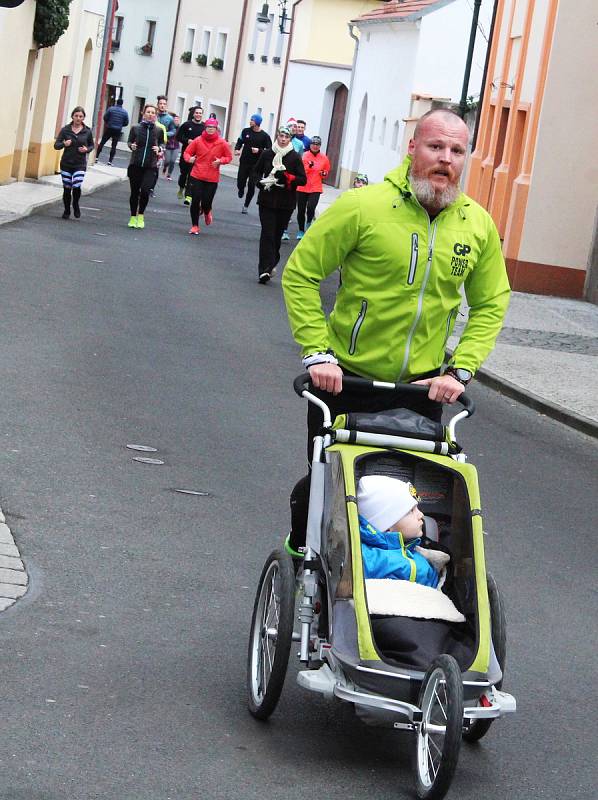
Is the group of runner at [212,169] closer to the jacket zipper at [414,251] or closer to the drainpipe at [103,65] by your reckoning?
the drainpipe at [103,65]

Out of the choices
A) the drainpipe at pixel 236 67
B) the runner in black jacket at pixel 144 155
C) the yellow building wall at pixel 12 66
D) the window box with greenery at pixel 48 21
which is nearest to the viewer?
the runner in black jacket at pixel 144 155

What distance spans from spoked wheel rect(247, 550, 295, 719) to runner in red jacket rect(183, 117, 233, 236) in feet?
71.2

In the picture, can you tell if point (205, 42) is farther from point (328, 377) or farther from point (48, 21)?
point (328, 377)

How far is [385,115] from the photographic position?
2044 inches

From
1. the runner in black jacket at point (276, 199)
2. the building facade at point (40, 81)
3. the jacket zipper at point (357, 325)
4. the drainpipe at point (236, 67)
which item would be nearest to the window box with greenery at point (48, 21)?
the building facade at point (40, 81)

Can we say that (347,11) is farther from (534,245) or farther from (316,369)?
(316,369)

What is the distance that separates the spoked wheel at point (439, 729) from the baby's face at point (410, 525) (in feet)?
2.09

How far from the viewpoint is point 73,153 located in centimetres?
2656

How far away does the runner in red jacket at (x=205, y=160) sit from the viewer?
2753 centimetres

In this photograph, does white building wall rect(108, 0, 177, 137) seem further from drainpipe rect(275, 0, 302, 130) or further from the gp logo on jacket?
the gp logo on jacket

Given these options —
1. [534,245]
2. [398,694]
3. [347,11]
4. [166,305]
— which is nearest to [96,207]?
[534,245]

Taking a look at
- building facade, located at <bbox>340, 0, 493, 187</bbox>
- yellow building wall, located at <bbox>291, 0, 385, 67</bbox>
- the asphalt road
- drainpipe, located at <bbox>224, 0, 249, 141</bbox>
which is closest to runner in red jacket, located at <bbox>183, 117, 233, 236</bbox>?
Result: the asphalt road

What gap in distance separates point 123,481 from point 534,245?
18.0 meters

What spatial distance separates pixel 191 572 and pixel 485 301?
2117 millimetres
